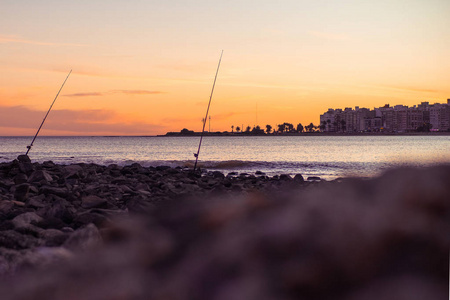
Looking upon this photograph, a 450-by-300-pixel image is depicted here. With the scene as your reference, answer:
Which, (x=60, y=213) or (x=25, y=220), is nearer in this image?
(x=25, y=220)

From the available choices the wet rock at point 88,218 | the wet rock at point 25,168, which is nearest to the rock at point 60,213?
the wet rock at point 88,218

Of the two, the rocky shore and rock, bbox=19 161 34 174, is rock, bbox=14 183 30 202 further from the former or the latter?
the rocky shore

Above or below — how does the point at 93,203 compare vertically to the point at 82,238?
below

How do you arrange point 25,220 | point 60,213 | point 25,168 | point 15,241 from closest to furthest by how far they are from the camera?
point 15,241
point 25,220
point 60,213
point 25,168

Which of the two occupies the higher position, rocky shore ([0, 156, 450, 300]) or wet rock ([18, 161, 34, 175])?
rocky shore ([0, 156, 450, 300])

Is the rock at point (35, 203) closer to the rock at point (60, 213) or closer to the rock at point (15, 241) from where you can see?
the rock at point (60, 213)

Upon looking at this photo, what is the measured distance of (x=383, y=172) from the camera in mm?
1860

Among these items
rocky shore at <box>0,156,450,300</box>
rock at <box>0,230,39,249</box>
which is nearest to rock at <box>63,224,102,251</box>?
rocky shore at <box>0,156,450,300</box>

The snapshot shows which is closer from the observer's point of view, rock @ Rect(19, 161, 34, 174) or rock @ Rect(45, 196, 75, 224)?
rock @ Rect(45, 196, 75, 224)

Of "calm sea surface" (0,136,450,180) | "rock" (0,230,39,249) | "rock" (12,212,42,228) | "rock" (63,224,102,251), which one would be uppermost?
"rock" (63,224,102,251)

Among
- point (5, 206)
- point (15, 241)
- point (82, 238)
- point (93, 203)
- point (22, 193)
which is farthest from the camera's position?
point (22, 193)

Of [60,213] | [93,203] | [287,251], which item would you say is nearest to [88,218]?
[60,213]

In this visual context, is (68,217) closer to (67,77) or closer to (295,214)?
(295,214)

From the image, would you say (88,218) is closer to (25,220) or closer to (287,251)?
(25,220)
